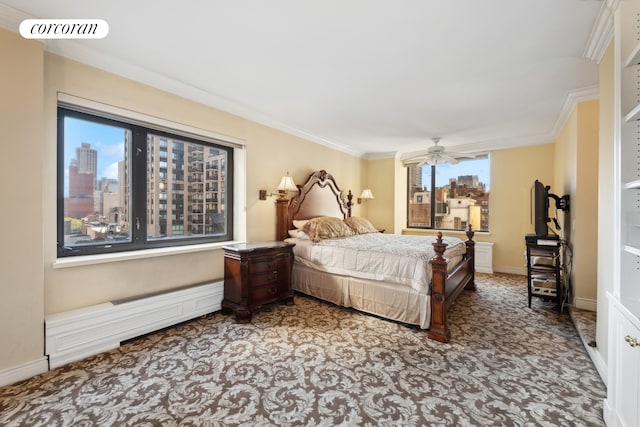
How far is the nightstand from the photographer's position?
3.04 meters

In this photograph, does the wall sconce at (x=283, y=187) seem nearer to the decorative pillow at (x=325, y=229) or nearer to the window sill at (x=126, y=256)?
the decorative pillow at (x=325, y=229)

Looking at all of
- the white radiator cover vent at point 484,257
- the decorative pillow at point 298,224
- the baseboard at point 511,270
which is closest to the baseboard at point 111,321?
the decorative pillow at point 298,224

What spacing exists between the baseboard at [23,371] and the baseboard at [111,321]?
48 mm

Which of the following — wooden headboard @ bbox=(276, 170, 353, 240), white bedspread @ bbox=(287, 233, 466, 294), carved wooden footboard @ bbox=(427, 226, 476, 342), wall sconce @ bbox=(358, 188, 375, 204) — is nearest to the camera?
carved wooden footboard @ bbox=(427, 226, 476, 342)

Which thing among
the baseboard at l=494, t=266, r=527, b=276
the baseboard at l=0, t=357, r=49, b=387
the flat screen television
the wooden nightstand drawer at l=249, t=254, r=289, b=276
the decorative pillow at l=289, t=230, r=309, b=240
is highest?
the flat screen television

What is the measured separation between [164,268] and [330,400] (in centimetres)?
221

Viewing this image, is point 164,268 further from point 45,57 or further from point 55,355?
point 45,57

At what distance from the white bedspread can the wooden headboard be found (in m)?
0.41

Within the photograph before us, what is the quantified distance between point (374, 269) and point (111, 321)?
104 inches

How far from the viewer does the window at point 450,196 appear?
5.72 meters

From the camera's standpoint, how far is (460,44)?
2.22 m

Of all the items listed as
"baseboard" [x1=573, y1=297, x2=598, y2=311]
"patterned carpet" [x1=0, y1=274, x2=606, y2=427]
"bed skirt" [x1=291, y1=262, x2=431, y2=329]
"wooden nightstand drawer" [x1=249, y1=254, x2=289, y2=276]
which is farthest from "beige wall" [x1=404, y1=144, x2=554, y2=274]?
"wooden nightstand drawer" [x1=249, y1=254, x2=289, y2=276]

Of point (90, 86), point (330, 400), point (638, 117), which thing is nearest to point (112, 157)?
point (90, 86)

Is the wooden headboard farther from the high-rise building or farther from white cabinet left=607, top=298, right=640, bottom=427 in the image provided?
white cabinet left=607, top=298, right=640, bottom=427
